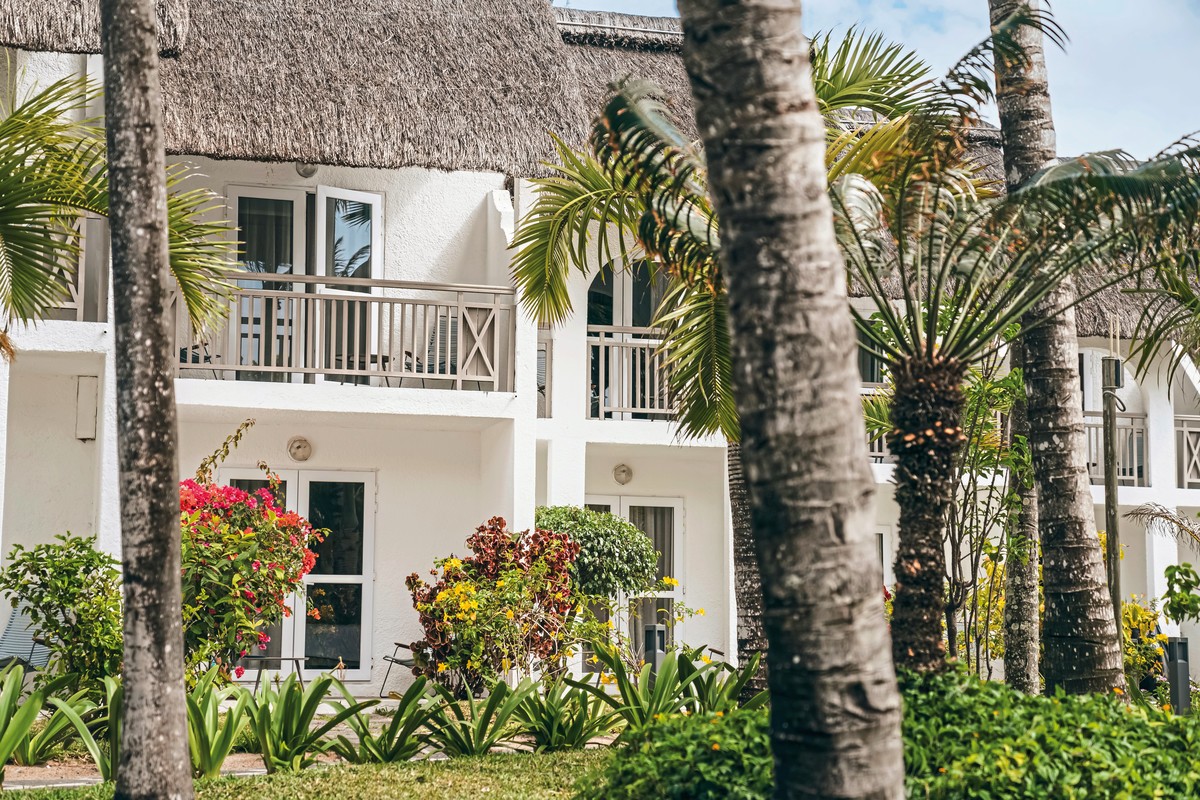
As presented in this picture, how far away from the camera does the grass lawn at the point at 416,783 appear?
745cm

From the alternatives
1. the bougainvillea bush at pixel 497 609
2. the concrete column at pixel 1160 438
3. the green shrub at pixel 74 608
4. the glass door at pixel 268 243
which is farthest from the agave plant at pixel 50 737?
the concrete column at pixel 1160 438

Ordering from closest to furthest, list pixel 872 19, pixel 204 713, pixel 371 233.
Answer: pixel 204 713 < pixel 872 19 < pixel 371 233

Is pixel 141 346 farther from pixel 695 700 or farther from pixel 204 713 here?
pixel 695 700

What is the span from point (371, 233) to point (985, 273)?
875cm

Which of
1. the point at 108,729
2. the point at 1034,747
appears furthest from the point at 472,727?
the point at 1034,747

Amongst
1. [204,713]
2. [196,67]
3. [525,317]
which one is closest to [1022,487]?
[525,317]

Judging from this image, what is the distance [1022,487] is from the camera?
1073cm

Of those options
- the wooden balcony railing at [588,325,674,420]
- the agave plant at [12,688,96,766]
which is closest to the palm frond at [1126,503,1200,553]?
the wooden balcony railing at [588,325,674,420]

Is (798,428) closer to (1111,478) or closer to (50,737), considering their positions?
(50,737)

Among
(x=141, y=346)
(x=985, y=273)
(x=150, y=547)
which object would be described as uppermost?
(x=985, y=273)

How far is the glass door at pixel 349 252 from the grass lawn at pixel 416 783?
232 inches

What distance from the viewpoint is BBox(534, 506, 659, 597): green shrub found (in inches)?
525

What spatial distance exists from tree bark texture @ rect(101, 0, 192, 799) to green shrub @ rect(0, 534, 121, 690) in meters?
3.60

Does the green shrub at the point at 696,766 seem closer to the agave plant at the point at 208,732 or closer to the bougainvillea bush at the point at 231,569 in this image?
the agave plant at the point at 208,732
